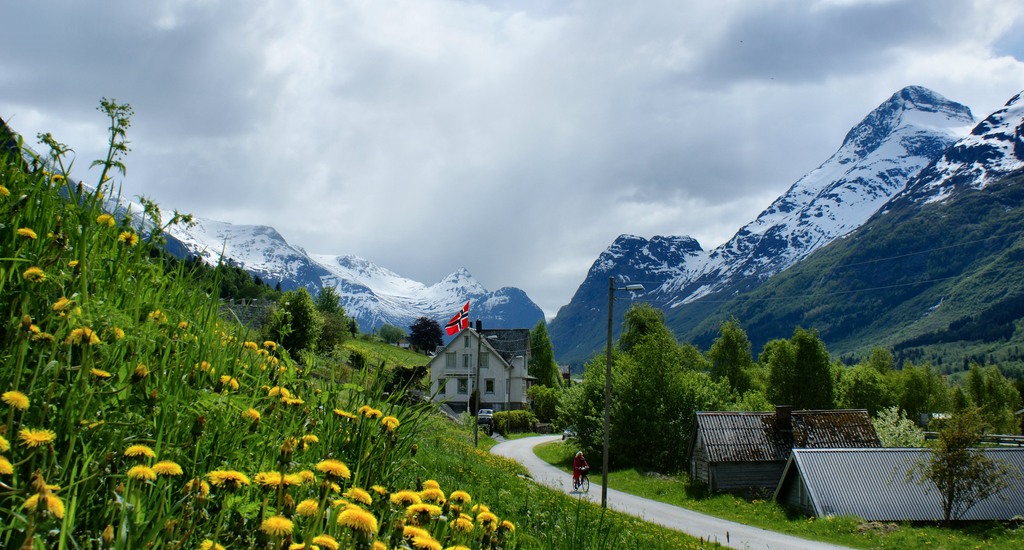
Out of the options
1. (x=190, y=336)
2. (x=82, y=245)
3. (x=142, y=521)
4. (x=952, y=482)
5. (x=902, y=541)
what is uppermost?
(x=82, y=245)

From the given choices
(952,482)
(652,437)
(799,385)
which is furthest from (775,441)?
(799,385)

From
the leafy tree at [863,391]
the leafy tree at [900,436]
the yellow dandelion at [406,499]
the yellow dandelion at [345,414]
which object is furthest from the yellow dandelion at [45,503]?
the leafy tree at [863,391]

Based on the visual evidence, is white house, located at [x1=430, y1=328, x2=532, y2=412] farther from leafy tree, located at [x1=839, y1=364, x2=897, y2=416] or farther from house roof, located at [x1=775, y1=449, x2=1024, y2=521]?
house roof, located at [x1=775, y1=449, x2=1024, y2=521]

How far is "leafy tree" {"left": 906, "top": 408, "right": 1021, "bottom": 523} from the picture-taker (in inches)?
1265

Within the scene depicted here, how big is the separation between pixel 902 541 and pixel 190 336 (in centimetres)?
3097

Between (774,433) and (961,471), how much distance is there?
12.9m

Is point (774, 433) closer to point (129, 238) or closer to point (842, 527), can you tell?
point (842, 527)

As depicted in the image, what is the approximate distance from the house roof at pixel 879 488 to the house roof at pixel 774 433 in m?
7.09

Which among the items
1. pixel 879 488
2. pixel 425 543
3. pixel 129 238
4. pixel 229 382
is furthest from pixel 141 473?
pixel 879 488

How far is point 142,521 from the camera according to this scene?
2.62 meters

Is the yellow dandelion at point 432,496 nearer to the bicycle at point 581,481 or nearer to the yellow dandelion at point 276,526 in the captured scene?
the yellow dandelion at point 276,526

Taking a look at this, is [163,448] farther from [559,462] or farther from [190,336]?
[559,462]

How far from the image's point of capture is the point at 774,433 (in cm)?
4441

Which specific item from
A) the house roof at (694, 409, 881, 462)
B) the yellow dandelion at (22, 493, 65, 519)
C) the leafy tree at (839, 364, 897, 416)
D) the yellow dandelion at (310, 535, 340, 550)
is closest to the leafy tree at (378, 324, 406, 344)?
the leafy tree at (839, 364, 897, 416)
